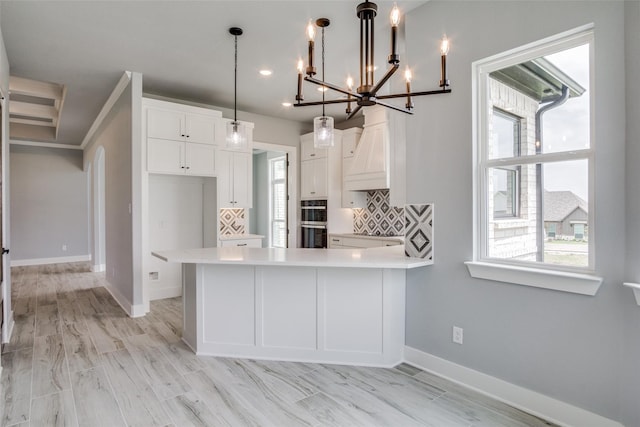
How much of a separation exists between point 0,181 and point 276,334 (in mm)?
2652

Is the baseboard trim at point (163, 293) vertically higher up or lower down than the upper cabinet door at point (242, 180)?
lower down

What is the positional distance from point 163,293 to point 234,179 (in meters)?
1.82

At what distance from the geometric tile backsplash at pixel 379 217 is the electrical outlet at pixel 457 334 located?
9.09 feet

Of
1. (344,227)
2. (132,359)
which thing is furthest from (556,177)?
(344,227)

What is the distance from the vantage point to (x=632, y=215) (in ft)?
5.84

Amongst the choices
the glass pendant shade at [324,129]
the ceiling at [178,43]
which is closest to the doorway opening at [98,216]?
the ceiling at [178,43]

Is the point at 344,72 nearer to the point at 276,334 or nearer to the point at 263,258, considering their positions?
the point at 263,258

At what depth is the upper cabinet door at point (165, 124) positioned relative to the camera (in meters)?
4.29

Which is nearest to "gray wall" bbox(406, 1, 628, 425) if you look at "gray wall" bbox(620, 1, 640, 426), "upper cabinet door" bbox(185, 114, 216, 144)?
"gray wall" bbox(620, 1, 640, 426)

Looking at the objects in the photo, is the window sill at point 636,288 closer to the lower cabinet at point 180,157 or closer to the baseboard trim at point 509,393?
the baseboard trim at point 509,393

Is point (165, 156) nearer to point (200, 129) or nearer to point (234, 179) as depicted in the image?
point (200, 129)

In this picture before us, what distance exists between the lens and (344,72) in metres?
4.05

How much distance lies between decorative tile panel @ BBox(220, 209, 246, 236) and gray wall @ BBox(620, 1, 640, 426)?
458 cm

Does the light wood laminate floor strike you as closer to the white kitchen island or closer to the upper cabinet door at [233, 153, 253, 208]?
the white kitchen island
